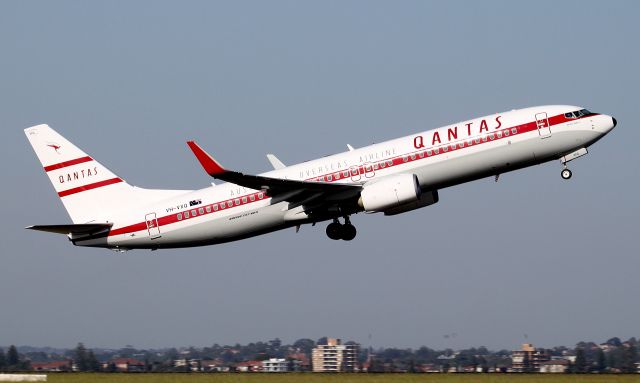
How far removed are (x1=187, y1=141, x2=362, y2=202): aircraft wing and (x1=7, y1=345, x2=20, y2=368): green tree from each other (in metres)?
17.0

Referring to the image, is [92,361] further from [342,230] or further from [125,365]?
[342,230]

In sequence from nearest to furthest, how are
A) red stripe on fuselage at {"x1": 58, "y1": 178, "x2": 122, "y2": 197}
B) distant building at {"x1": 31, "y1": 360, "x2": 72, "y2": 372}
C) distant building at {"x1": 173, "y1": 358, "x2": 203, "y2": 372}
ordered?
distant building at {"x1": 173, "y1": 358, "x2": 203, "y2": 372}
red stripe on fuselage at {"x1": 58, "y1": 178, "x2": 122, "y2": 197}
distant building at {"x1": 31, "y1": 360, "x2": 72, "y2": 372}

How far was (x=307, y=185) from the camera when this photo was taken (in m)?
49.7

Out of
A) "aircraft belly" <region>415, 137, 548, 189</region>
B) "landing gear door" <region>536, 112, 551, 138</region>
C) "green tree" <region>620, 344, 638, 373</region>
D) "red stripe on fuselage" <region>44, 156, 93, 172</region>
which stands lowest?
"green tree" <region>620, 344, 638, 373</region>

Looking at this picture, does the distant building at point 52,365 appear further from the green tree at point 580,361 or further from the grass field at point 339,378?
the green tree at point 580,361

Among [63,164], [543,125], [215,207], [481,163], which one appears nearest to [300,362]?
[215,207]

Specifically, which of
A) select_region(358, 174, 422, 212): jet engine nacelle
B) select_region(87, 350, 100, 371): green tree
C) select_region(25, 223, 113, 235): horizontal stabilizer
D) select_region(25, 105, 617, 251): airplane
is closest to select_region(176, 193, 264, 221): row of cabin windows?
select_region(25, 105, 617, 251): airplane

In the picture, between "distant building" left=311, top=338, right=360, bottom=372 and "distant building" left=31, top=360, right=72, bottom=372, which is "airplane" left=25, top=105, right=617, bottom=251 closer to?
"distant building" left=31, top=360, right=72, bottom=372

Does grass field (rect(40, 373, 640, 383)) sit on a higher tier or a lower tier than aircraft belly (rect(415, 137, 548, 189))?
lower

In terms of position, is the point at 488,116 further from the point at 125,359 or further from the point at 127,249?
the point at 125,359

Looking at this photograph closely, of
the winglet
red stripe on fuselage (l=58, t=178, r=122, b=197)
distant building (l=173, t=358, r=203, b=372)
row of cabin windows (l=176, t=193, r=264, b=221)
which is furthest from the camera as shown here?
red stripe on fuselage (l=58, t=178, r=122, b=197)

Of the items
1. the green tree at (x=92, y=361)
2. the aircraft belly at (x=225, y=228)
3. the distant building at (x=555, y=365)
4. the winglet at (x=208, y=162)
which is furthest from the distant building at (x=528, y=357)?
the green tree at (x=92, y=361)

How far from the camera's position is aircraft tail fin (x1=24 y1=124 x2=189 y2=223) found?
56031 mm

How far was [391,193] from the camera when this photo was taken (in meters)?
49.4
